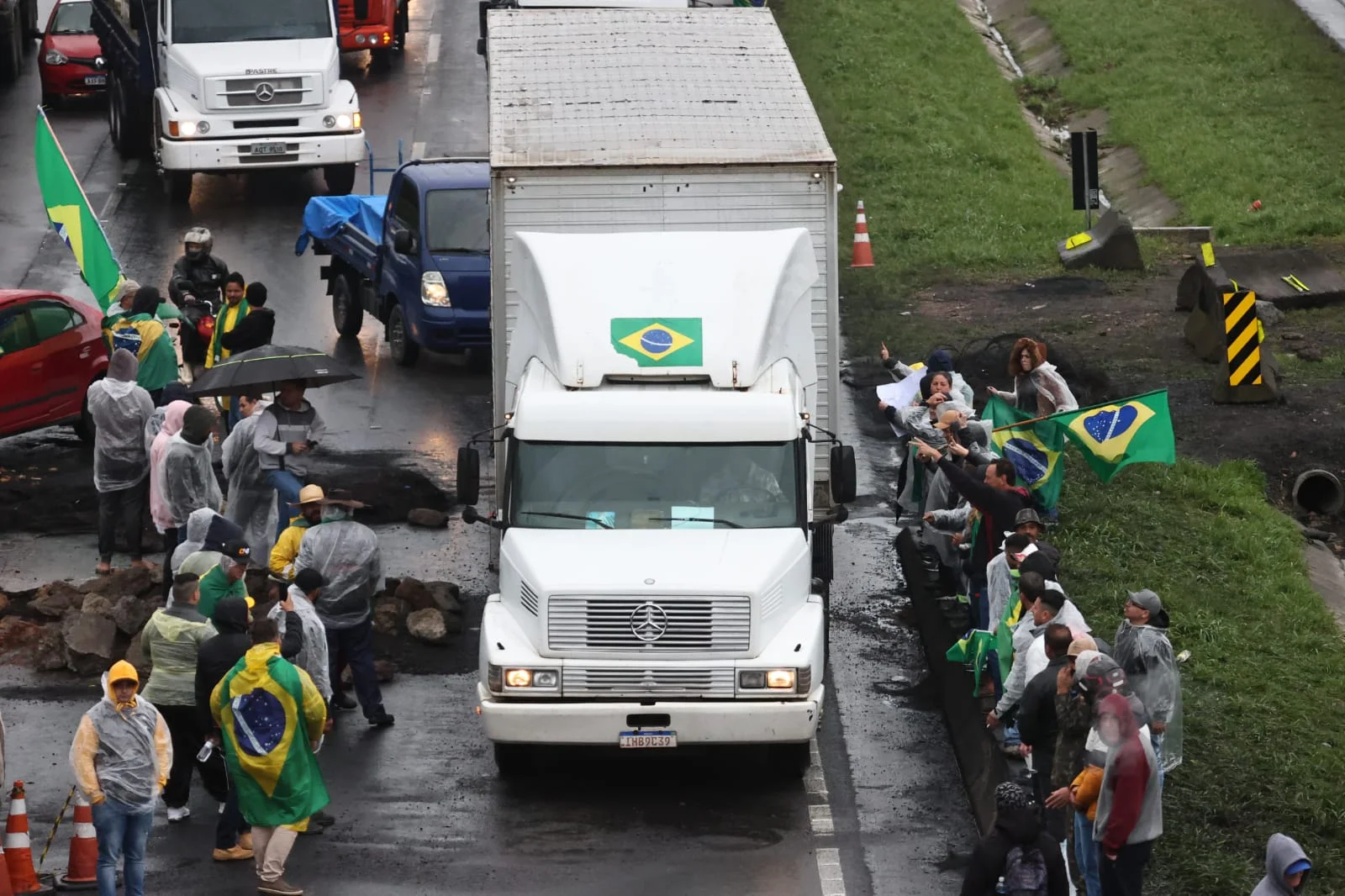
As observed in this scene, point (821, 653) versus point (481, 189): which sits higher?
point (821, 653)

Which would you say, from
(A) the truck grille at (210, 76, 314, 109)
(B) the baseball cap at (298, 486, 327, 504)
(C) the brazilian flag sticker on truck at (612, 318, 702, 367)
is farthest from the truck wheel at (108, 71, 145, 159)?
(C) the brazilian flag sticker on truck at (612, 318, 702, 367)

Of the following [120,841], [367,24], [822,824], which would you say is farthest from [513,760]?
[367,24]

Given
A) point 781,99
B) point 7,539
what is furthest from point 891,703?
point 7,539

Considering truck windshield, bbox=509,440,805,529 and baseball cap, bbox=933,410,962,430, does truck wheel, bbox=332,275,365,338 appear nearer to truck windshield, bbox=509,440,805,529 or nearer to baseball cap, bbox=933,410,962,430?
baseball cap, bbox=933,410,962,430

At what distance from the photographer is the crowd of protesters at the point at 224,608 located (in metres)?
11.2

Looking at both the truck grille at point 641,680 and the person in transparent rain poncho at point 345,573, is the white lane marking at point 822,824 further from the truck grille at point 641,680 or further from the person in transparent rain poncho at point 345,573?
the person in transparent rain poncho at point 345,573

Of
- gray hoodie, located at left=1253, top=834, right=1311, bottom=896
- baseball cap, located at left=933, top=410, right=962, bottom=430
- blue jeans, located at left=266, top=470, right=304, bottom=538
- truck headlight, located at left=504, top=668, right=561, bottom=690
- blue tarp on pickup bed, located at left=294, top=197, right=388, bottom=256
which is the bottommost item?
blue tarp on pickup bed, located at left=294, top=197, right=388, bottom=256

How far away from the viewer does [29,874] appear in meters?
11.4

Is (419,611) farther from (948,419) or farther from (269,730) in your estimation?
(269,730)

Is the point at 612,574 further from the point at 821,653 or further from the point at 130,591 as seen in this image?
the point at 130,591

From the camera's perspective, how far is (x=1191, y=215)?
93.7 ft

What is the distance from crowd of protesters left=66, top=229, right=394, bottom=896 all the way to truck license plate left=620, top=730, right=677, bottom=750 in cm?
185

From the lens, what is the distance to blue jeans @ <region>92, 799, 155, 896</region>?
1108 cm

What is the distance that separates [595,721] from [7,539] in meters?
7.66
